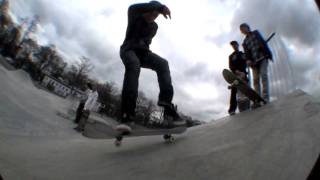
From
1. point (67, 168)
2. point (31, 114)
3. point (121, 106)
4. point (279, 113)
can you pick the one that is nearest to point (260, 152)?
point (279, 113)

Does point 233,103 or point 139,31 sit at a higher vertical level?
point 139,31

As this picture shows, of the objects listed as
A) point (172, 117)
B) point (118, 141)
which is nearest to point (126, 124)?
point (118, 141)

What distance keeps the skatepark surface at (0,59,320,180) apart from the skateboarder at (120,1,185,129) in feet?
1.18

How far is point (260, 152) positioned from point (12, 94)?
1.17 m

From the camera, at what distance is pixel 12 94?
3.21 ft

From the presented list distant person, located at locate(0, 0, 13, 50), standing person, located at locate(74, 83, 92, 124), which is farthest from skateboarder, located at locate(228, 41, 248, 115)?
distant person, located at locate(0, 0, 13, 50)

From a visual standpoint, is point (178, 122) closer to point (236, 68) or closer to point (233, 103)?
point (236, 68)

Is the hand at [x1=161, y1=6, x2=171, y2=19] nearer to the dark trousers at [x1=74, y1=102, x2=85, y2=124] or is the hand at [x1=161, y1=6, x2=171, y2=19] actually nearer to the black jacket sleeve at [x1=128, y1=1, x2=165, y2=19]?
the black jacket sleeve at [x1=128, y1=1, x2=165, y2=19]

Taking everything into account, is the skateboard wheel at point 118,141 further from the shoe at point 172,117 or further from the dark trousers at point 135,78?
the shoe at point 172,117

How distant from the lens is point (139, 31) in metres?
1.90

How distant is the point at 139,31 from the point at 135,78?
0.43m

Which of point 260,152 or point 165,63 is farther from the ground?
point 165,63

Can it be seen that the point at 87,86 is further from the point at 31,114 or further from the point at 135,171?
the point at 135,171

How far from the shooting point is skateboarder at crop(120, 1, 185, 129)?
1700 mm
